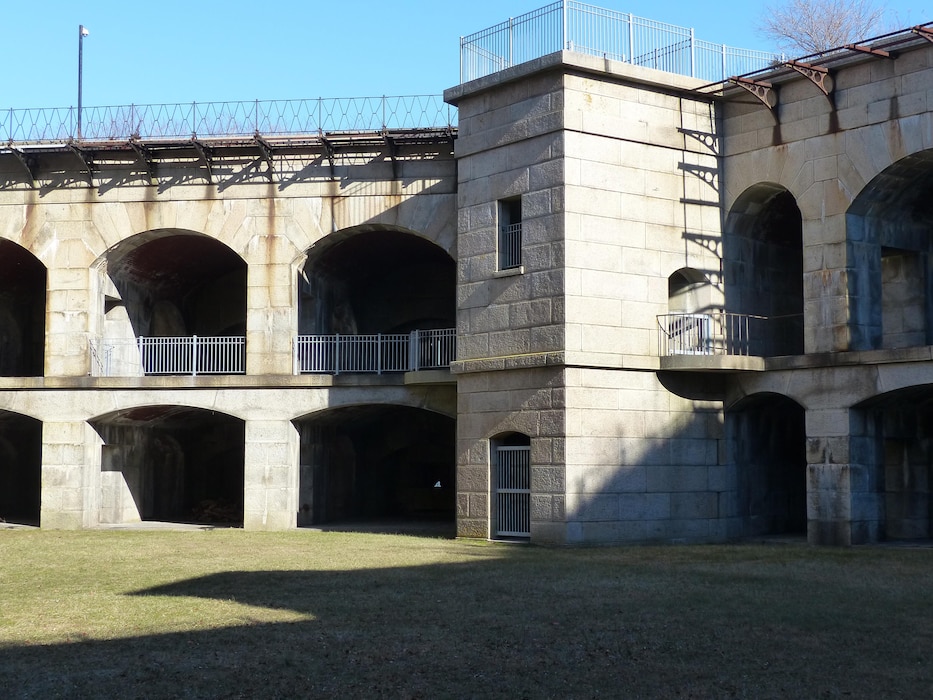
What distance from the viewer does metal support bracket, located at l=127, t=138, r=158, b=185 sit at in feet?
85.1

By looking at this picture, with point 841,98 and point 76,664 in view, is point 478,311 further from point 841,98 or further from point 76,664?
A: point 76,664

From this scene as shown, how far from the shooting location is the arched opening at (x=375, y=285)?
27391mm

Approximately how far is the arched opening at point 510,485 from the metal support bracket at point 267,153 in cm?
820

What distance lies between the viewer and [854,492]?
20.8 meters

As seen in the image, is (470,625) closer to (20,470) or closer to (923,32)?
(923,32)

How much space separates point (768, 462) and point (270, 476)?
10.5 meters

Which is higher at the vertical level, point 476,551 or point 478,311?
point 478,311

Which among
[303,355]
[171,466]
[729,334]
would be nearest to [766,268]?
[729,334]

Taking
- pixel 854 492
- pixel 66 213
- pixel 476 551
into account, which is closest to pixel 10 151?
pixel 66 213

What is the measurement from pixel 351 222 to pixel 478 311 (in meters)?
4.50

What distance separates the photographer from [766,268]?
24.3 metres

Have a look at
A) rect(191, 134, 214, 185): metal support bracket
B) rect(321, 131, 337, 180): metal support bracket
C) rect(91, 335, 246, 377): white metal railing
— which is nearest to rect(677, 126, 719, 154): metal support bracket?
rect(321, 131, 337, 180): metal support bracket

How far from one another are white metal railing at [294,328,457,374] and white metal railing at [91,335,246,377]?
1.58 meters

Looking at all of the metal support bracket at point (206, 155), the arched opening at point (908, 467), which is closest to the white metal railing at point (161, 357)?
the metal support bracket at point (206, 155)
